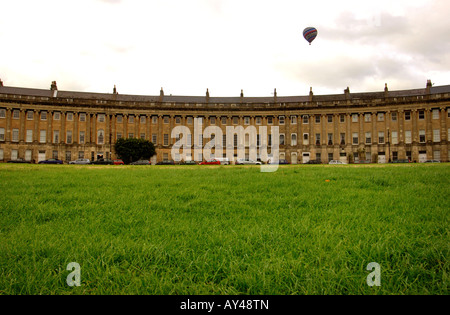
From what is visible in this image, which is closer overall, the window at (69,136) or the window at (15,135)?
the window at (15,135)

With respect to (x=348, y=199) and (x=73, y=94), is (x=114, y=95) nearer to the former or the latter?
(x=73, y=94)

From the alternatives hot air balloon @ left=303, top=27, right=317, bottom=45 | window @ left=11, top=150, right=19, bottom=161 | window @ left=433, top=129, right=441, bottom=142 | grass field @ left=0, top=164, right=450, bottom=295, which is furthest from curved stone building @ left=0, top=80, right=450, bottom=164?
grass field @ left=0, top=164, right=450, bottom=295

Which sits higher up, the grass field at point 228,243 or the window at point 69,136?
the window at point 69,136

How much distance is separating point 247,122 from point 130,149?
30.4 meters

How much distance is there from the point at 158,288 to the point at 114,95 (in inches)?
2994

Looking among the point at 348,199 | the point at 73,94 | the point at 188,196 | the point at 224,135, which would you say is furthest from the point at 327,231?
the point at 73,94

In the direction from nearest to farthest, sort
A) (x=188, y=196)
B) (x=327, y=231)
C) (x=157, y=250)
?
1. (x=157, y=250)
2. (x=327, y=231)
3. (x=188, y=196)

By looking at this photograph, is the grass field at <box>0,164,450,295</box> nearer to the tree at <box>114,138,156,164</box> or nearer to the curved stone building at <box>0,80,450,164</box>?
the tree at <box>114,138,156,164</box>

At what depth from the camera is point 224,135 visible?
69.9 metres

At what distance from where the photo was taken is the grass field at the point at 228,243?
9.52ft
